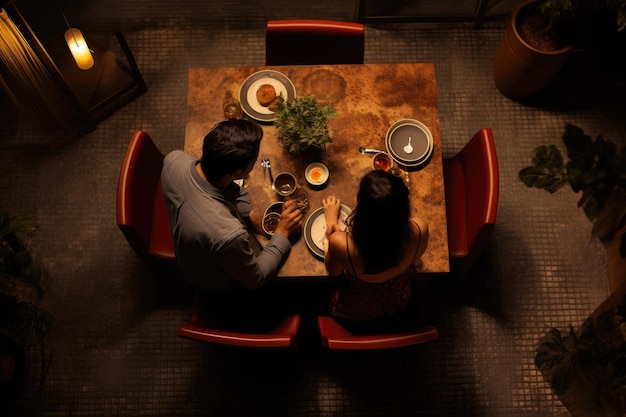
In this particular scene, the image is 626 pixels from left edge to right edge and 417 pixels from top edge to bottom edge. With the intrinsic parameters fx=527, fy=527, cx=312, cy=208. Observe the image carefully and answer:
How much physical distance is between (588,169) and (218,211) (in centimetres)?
128

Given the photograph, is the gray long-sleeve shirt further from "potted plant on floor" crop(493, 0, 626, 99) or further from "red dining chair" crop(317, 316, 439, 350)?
"potted plant on floor" crop(493, 0, 626, 99)

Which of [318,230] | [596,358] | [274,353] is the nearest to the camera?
[596,358]

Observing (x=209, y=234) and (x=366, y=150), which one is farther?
(x=366, y=150)

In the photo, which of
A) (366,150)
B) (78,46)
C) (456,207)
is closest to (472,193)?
(456,207)

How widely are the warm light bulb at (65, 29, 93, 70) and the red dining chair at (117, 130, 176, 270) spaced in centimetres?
111

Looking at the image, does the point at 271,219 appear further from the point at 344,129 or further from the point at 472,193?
the point at 472,193

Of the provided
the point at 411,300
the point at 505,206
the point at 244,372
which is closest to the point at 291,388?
the point at 244,372

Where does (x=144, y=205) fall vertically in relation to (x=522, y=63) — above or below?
below

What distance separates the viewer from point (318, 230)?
92.9 inches

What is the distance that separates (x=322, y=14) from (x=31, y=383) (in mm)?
3080

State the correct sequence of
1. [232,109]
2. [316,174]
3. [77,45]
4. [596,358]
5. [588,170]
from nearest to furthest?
[588,170]
[596,358]
[316,174]
[232,109]
[77,45]

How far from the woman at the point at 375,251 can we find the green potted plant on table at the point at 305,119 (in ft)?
0.94

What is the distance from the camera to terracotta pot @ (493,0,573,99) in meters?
3.23

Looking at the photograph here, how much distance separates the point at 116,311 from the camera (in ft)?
10.3
